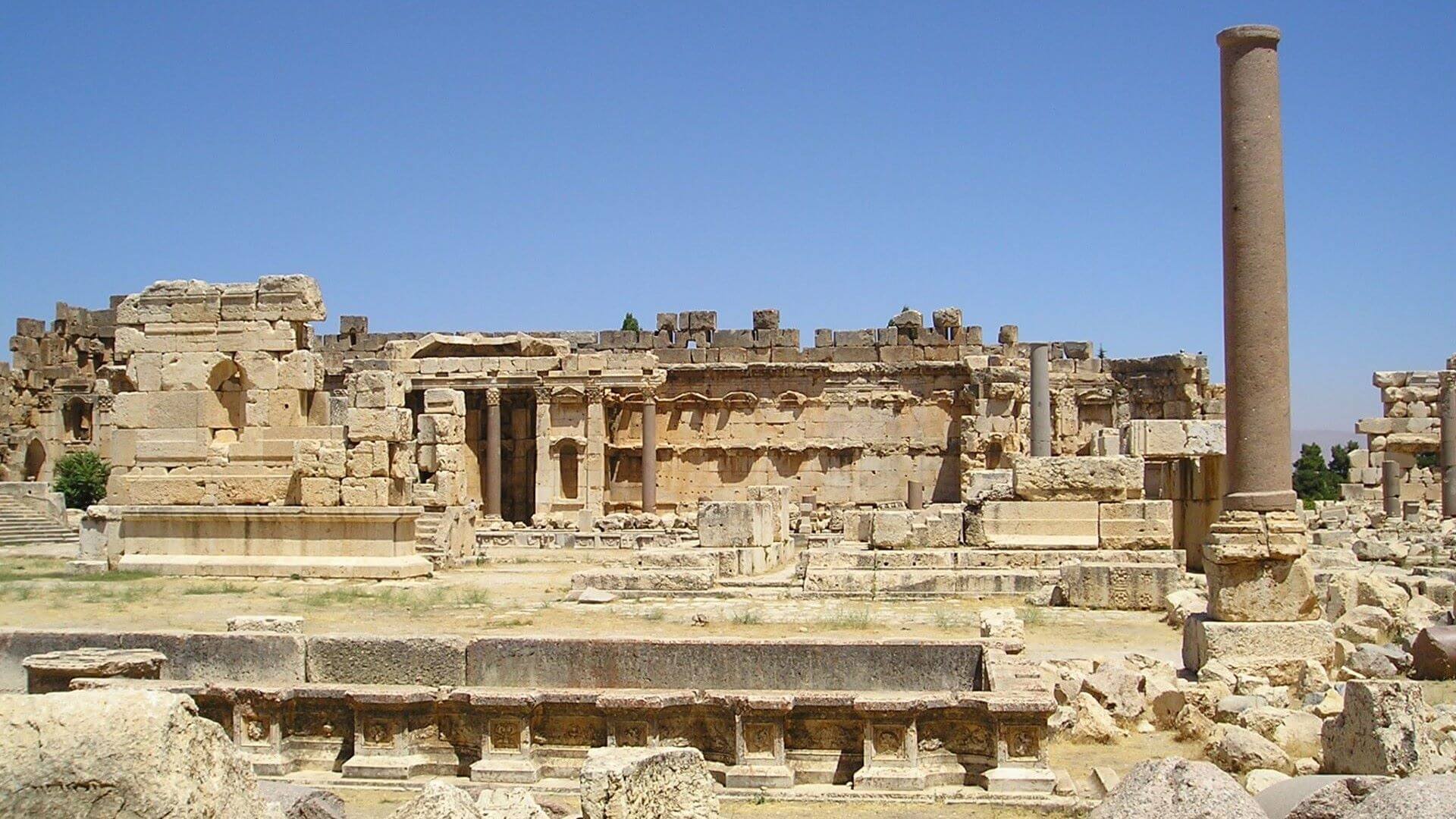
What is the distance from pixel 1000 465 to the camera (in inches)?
1249

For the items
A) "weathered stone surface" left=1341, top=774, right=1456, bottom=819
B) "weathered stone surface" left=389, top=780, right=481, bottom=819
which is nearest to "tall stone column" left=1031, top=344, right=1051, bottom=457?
"weathered stone surface" left=1341, top=774, right=1456, bottom=819

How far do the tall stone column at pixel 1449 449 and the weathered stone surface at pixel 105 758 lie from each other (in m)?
26.2

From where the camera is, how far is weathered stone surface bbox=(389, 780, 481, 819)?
5352 millimetres

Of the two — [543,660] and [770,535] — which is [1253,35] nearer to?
[543,660]

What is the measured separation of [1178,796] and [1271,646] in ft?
16.9

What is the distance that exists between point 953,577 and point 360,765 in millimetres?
9715

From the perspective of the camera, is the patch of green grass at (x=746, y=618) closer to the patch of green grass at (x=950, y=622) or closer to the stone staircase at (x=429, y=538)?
the patch of green grass at (x=950, y=622)

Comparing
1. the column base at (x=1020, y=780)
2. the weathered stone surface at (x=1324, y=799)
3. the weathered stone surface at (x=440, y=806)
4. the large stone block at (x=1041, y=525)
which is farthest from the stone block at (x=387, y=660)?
the large stone block at (x=1041, y=525)

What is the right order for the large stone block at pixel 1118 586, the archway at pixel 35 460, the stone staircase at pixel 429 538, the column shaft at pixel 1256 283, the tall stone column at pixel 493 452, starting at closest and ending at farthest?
the column shaft at pixel 1256 283 → the large stone block at pixel 1118 586 → the stone staircase at pixel 429 538 → the tall stone column at pixel 493 452 → the archway at pixel 35 460

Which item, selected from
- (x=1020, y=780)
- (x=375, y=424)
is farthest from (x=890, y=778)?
(x=375, y=424)

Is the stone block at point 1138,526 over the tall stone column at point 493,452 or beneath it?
beneath

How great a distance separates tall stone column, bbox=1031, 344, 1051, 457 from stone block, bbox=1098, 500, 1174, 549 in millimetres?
8188

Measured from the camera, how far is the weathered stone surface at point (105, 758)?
168 inches

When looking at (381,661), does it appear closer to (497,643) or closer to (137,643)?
(497,643)
